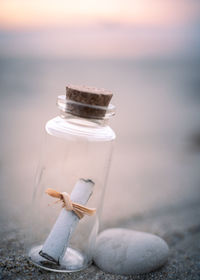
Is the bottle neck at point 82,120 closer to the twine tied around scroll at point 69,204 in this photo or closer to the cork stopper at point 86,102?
the cork stopper at point 86,102

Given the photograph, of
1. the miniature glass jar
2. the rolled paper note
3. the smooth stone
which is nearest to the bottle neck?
the miniature glass jar

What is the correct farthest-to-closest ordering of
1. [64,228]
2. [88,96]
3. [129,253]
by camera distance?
[129,253], [64,228], [88,96]

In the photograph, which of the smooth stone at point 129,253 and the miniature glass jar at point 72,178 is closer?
the miniature glass jar at point 72,178

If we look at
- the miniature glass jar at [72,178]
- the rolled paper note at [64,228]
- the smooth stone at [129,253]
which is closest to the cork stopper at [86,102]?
the miniature glass jar at [72,178]

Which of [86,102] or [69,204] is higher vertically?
[86,102]

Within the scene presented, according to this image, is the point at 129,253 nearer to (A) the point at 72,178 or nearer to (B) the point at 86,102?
(A) the point at 72,178

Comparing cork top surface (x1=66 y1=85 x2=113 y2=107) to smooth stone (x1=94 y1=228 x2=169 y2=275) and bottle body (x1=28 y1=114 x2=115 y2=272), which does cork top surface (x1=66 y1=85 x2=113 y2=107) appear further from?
smooth stone (x1=94 y1=228 x2=169 y2=275)

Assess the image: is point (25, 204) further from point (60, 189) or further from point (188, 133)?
point (188, 133)

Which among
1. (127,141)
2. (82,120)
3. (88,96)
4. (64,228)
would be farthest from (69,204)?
(127,141)
